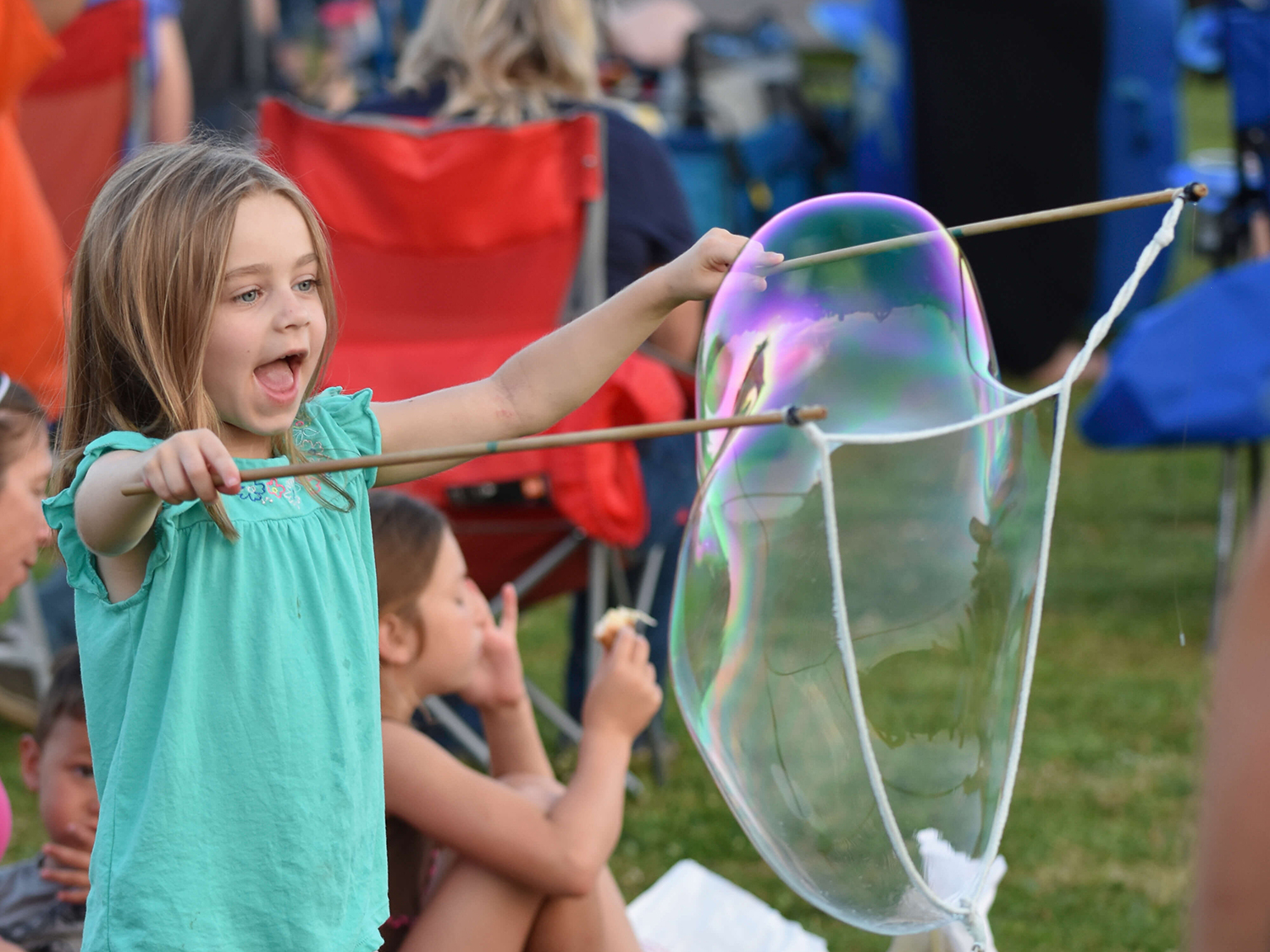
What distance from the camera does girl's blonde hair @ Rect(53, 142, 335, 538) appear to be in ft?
4.66

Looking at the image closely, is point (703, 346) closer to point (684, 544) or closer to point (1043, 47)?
point (684, 544)

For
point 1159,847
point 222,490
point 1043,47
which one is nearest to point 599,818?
point 222,490

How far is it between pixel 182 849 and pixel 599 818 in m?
0.63

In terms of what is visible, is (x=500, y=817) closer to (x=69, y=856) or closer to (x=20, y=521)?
(x=69, y=856)

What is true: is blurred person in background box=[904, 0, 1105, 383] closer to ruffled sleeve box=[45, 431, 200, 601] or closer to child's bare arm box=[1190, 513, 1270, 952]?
ruffled sleeve box=[45, 431, 200, 601]

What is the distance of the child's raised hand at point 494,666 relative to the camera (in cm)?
209

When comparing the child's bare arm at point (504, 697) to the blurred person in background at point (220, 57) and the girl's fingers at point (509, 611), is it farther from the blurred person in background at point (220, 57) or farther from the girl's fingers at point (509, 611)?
the blurred person in background at point (220, 57)

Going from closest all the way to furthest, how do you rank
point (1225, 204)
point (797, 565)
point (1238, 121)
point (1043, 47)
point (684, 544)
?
point (797, 565) < point (684, 544) < point (1238, 121) < point (1225, 204) < point (1043, 47)

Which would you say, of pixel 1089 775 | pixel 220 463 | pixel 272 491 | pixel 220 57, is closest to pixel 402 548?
pixel 272 491

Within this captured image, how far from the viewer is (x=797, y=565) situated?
156 cm

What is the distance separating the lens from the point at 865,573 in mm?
1619

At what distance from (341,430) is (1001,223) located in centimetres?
66

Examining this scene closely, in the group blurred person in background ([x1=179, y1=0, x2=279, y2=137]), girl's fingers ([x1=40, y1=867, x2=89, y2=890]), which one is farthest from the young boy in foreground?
blurred person in background ([x1=179, y1=0, x2=279, y2=137])

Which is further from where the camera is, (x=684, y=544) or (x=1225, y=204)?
(x=1225, y=204)
